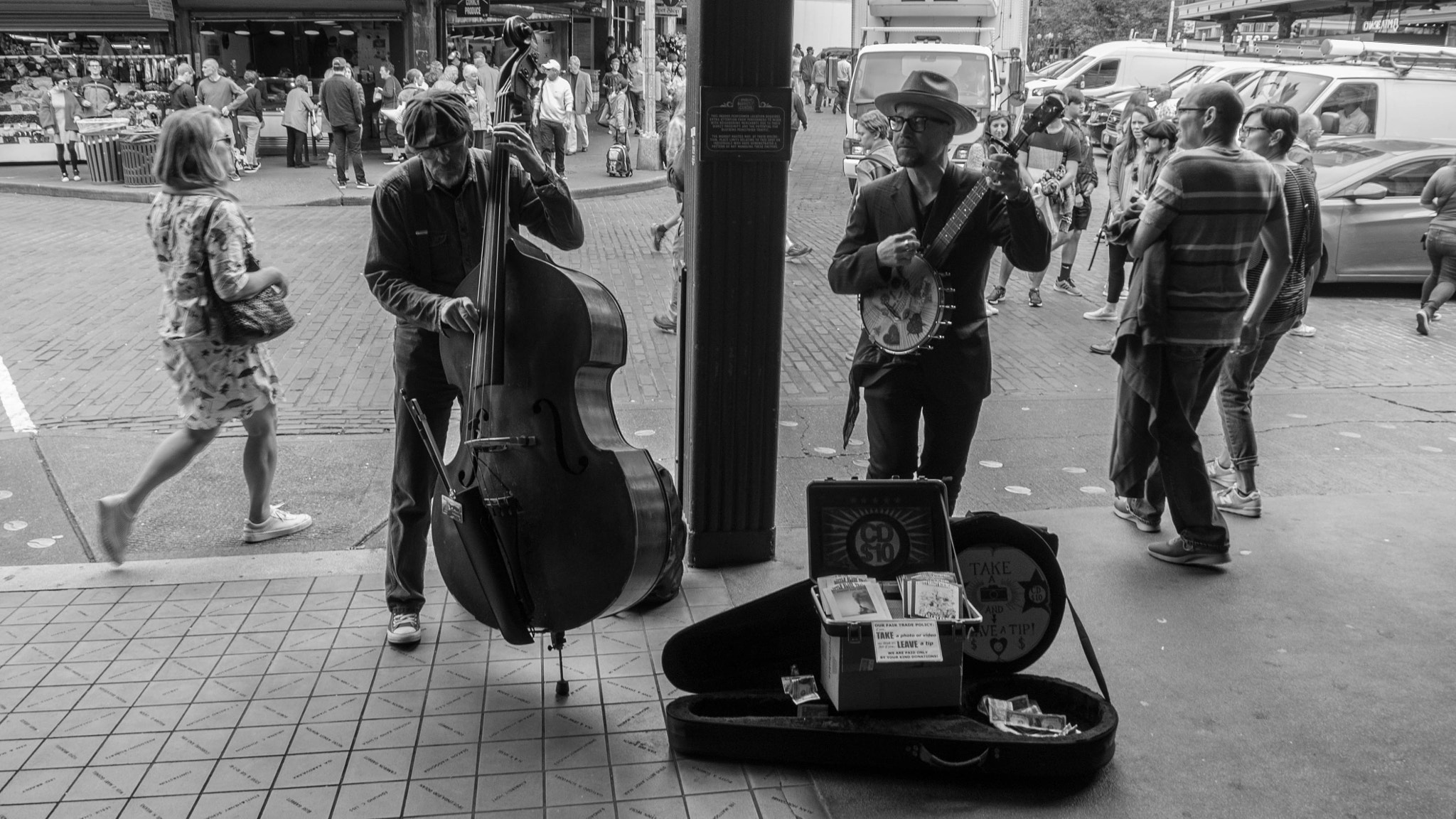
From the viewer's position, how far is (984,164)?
147 inches

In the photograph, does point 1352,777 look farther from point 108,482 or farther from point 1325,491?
point 108,482

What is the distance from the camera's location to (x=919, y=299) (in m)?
3.98

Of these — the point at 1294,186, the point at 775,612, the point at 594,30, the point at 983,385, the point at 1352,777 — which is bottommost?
the point at 1352,777

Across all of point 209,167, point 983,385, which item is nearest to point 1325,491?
point 983,385

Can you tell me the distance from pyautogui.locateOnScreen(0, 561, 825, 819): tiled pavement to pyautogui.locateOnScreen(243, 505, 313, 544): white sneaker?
0.63 meters

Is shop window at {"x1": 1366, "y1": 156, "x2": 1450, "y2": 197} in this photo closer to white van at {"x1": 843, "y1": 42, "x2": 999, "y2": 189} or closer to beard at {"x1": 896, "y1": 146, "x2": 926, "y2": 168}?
white van at {"x1": 843, "y1": 42, "x2": 999, "y2": 189}

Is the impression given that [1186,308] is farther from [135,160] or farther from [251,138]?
[251,138]

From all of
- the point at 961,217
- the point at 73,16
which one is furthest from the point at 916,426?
the point at 73,16

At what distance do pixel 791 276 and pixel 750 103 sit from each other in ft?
22.9

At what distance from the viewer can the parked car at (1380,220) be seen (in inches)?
430

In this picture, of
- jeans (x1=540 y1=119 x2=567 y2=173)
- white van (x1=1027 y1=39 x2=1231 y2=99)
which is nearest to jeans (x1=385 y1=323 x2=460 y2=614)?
jeans (x1=540 y1=119 x2=567 y2=173)

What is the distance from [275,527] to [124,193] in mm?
13385

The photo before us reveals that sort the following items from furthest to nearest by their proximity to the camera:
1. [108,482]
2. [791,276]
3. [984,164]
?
[791,276] < [108,482] < [984,164]

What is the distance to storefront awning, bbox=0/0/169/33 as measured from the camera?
20.8 meters
